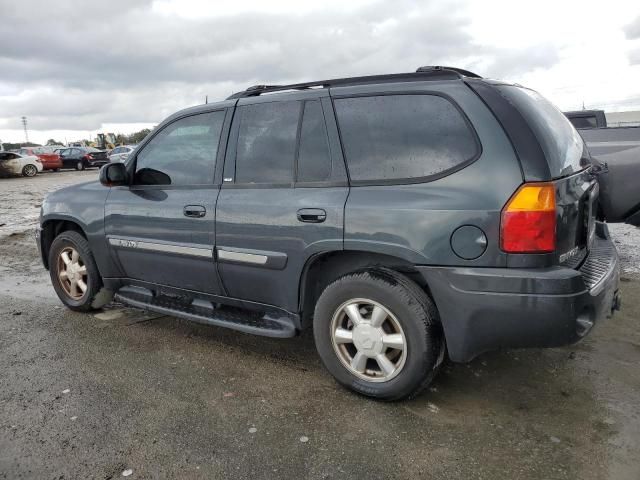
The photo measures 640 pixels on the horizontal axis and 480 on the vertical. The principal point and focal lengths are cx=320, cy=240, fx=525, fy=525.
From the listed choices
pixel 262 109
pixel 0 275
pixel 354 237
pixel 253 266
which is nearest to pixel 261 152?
pixel 262 109

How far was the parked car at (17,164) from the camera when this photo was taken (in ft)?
83.7

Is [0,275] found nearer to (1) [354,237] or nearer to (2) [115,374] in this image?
(2) [115,374]

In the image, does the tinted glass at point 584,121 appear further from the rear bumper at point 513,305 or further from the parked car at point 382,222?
the rear bumper at point 513,305

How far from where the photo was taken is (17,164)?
2583 centimetres

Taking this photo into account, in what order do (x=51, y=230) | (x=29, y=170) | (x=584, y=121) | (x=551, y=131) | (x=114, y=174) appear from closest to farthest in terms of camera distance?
(x=551, y=131)
(x=114, y=174)
(x=51, y=230)
(x=584, y=121)
(x=29, y=170)

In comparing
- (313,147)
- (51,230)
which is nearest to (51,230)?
(51,230)

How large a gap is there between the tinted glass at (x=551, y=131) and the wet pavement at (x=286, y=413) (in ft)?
4.36

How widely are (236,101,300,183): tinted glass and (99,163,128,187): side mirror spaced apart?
1.12m

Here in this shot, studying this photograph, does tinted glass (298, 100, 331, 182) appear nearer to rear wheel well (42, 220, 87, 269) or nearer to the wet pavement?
the wet pavement

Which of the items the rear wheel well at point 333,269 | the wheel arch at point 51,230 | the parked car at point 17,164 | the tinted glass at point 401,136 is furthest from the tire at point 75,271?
the parked car at point 17,164

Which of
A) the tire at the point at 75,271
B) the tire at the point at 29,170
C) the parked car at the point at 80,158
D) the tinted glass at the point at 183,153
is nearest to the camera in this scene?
the tinted glass at the point at 183,153

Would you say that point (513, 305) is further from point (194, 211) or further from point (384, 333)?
point (194, 211)

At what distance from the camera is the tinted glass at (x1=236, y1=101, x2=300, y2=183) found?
3.33 m

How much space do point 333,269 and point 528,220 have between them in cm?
121
